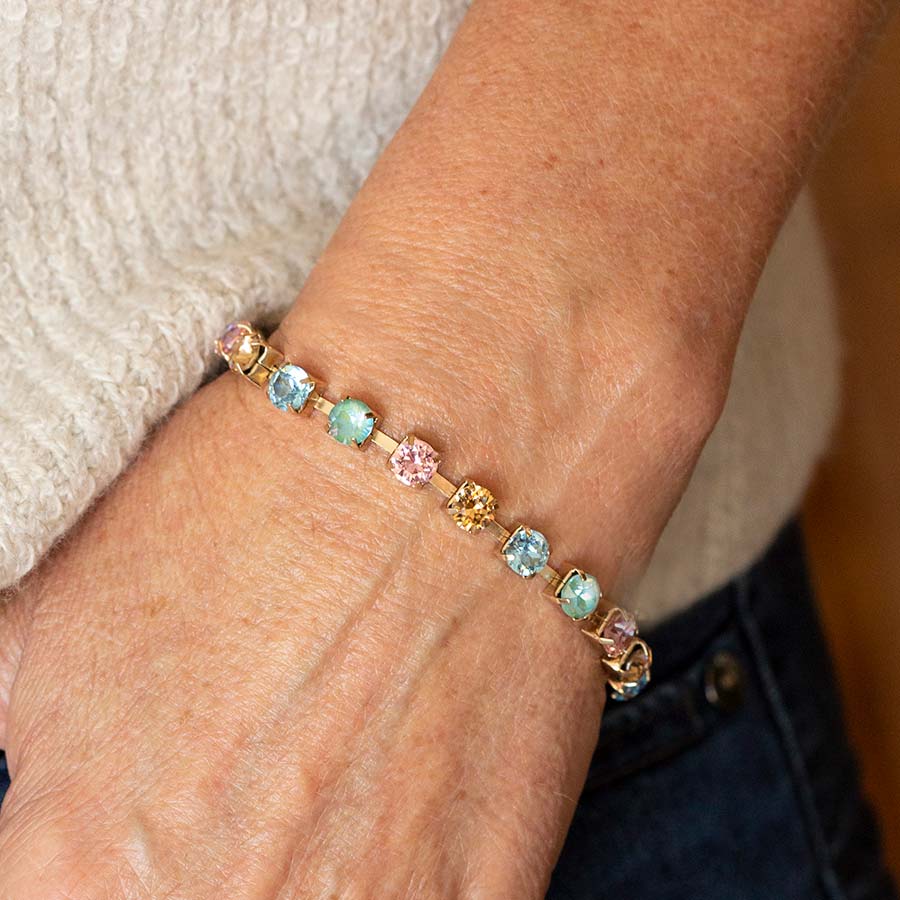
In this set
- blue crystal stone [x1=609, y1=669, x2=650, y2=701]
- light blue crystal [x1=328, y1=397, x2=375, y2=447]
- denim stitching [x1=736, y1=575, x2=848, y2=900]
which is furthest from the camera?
denim stitching [x1=736, y1=575, x2=848, y2=900]

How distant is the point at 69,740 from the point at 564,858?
1.36 feet

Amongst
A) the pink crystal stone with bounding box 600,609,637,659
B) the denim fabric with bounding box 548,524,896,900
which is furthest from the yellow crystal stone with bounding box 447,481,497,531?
the denim fabric with bounding box 548,524,896,900

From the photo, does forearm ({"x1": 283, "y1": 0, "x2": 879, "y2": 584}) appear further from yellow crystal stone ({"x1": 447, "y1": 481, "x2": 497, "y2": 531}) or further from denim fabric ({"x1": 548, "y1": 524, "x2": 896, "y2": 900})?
denim fabric ({"x1": 548, "y1": 524, "x2": 896, "y2": 900})

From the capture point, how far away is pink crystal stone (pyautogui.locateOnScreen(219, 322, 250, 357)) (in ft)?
1.90

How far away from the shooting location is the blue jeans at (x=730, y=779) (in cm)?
81

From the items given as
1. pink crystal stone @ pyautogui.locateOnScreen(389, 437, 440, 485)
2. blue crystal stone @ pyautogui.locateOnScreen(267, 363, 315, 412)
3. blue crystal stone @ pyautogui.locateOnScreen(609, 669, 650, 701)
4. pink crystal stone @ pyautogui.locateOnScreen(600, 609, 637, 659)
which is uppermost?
pink crystal stone @ pyautogui.locateOnScreen(389, 437, 440, 485)

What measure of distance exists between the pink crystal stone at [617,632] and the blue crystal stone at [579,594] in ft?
0.08

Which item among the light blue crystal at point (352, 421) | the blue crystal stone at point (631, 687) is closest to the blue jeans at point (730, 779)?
the blue crystal stone at point (631, 687)

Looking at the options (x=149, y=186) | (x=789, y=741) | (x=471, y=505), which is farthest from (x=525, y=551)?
(x=789, y=741)

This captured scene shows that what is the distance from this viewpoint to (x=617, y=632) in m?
0.60

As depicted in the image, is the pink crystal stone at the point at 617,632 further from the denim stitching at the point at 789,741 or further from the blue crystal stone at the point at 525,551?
Result: the denim stitching at the point at 789,741

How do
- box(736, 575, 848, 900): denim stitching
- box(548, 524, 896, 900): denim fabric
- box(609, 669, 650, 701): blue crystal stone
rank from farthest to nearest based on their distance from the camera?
box(736, 575, 848, 900): denim stitching
box(548, 524, 896, 900): denim fabric
box(609, 669, 650, 701): blue crystal stone

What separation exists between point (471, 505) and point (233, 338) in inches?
Result: 6.8

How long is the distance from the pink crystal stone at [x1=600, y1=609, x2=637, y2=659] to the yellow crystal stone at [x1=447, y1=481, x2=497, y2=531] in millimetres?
107
